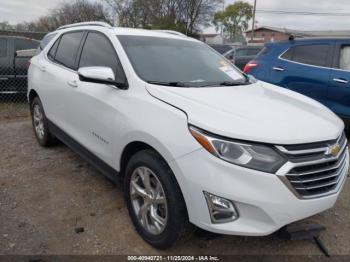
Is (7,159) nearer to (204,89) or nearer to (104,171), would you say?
(104,171)

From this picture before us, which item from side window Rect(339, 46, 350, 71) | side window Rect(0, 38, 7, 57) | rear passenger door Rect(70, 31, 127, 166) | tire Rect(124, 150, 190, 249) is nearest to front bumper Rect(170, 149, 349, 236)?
tire Rect(124, 150, 190, 249)

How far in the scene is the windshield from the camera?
312 cm

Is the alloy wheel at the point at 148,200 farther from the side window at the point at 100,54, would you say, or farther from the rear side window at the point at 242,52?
the rear side window at the point at 242,52

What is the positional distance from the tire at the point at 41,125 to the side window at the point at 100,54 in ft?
4.39

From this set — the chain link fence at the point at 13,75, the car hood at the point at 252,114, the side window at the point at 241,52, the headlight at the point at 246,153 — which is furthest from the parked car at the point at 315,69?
the side window at the point at 241,52

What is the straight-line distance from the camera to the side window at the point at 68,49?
4031 millimetres

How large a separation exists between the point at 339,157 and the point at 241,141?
2.97ft

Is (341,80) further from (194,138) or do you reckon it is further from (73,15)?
(73,15)

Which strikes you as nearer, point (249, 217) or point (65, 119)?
point (249, 217)

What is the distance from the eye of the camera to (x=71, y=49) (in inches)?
164

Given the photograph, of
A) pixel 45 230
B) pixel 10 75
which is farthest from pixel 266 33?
pixel 45 230

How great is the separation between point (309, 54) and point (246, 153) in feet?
14.6

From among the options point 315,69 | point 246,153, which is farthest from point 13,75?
point 246,153

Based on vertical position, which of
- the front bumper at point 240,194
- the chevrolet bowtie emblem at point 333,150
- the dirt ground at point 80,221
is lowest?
the dirt ground at point 80,221
